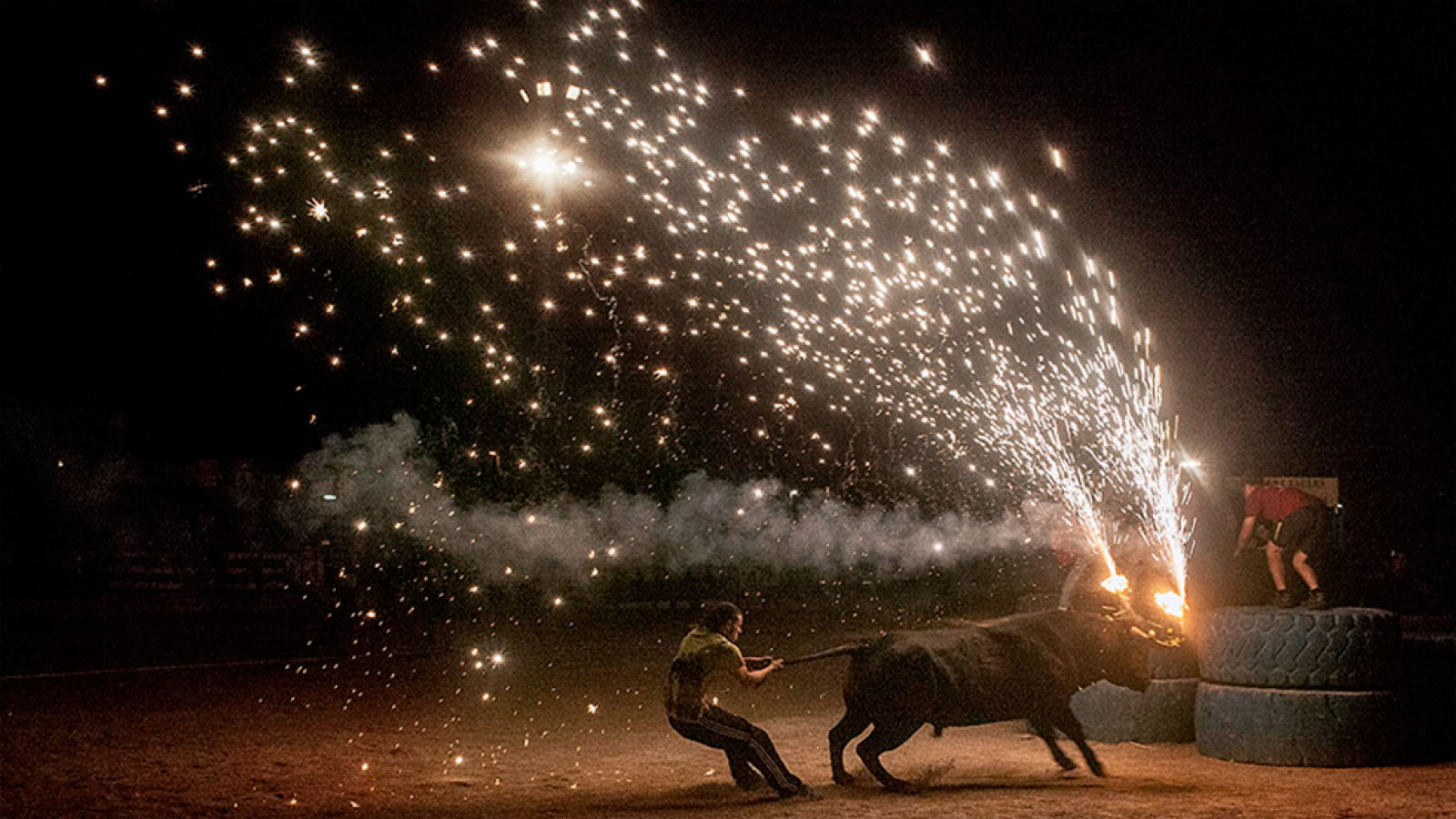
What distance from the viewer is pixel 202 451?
1443 inches

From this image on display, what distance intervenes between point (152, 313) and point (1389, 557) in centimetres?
2897

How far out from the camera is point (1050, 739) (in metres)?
8.72

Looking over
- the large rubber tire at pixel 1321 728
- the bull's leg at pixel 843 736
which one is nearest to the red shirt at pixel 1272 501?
the large rubber tire at pixel 1321 728

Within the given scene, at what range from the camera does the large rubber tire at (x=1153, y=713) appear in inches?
406

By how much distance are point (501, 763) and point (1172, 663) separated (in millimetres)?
5657

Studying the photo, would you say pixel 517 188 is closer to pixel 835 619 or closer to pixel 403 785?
pixel 403 785

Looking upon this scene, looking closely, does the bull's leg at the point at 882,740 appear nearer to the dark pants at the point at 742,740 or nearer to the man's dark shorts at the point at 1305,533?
the dark pants at the point at 742,740

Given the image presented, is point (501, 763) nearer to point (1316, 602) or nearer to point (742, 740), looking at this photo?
point (742, 740)

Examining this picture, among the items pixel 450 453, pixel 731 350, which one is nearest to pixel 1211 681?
pixel 731 350

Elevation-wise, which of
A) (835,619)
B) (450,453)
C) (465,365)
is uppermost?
(465,365)

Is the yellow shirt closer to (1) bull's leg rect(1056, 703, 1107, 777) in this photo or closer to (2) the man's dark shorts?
(1) bull's leg rect(1056, 703, 1107, 777)

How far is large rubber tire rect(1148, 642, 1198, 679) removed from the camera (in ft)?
33.9

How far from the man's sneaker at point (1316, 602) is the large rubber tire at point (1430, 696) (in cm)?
60

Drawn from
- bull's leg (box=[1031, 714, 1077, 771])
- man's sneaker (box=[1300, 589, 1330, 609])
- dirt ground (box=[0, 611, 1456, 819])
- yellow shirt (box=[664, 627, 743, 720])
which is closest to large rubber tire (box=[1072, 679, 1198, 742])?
dirt ground (box=[0, 611, 1456, 819])
